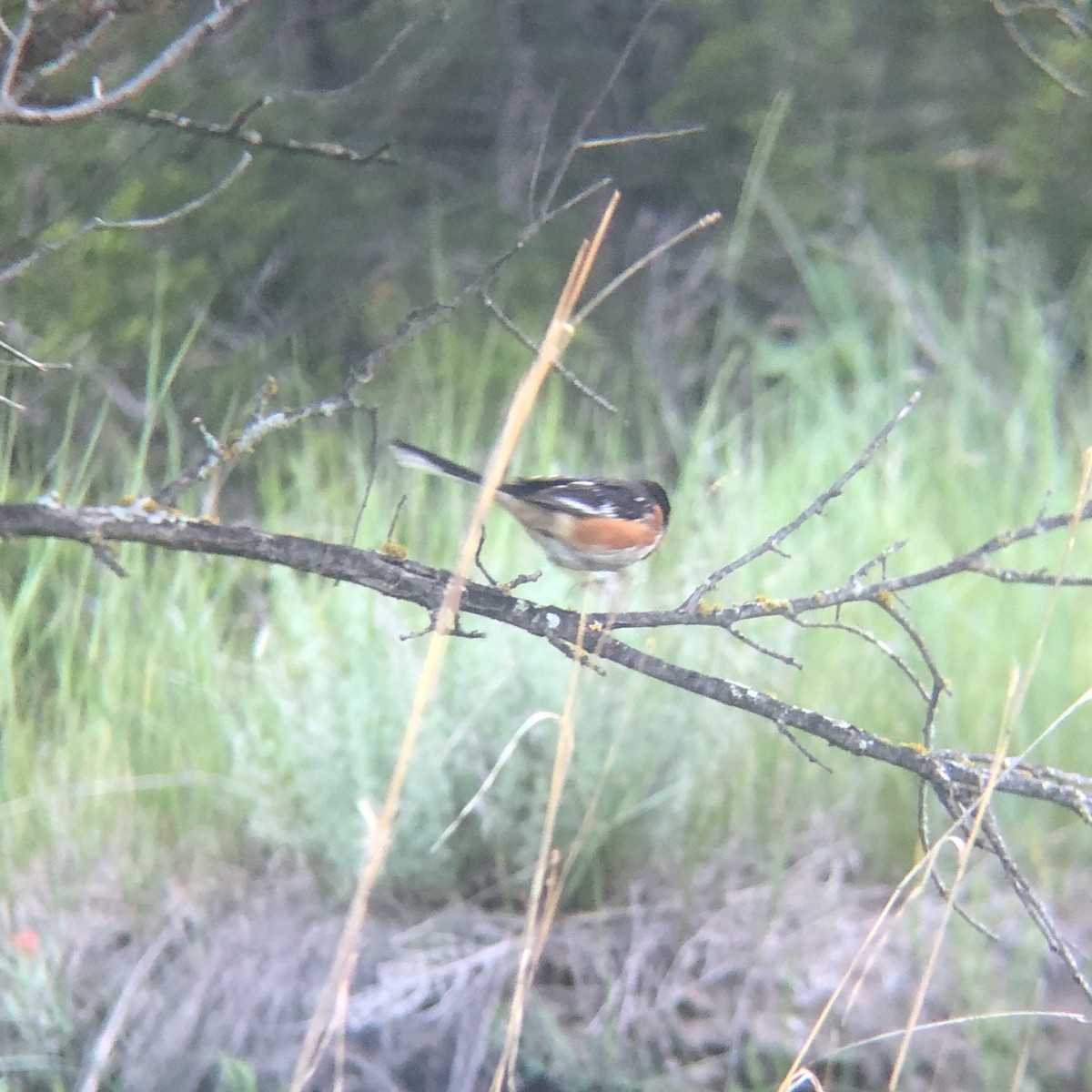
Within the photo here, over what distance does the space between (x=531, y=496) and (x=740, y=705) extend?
1.12 m

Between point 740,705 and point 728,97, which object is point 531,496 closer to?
point 740,705

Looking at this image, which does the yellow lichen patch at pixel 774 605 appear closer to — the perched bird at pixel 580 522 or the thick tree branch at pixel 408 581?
the thick tree branch at pixel 408 581

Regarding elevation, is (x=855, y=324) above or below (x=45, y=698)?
above

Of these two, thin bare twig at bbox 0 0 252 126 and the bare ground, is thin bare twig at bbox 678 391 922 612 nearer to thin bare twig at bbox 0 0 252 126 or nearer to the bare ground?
thin bare twig at bbox 0 0 252 126

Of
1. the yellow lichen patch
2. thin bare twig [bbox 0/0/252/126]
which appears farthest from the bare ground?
thin bare twig [bbox 0/0/252/126]

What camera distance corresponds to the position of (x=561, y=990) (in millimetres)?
3029

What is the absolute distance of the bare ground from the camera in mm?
2826

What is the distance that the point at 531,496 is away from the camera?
9.45 feet

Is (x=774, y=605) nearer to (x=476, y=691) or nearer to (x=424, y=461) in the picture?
(x=424, y=461)

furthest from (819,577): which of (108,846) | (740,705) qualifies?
(740,705)

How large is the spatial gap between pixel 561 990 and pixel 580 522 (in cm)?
100

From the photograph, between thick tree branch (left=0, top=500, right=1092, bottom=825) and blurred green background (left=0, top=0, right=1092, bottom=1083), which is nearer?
thick tree branch (left=0, top=500, right=1092, bottom=825)

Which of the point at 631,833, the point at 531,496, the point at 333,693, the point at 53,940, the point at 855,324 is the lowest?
the point at 53,940

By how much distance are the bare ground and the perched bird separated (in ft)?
2.61
